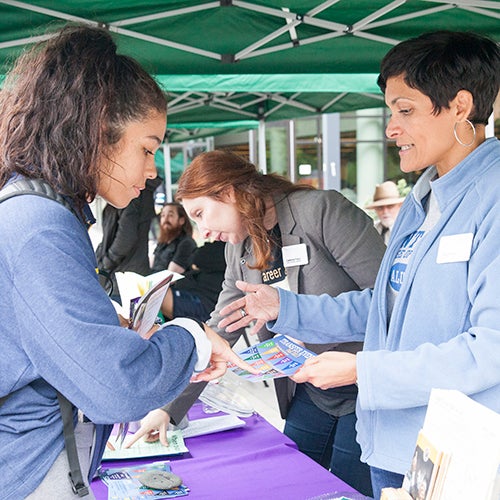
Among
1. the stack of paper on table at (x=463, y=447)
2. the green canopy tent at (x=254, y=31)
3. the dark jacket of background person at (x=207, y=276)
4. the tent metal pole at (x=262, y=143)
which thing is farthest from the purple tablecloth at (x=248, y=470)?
the tent metal pole at (x=262, y=143)

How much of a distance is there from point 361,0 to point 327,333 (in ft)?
6.61

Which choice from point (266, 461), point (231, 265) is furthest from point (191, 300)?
point (266, 461)

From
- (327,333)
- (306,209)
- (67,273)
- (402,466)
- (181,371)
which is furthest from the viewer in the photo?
(306,209)

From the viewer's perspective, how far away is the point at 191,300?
3.53m

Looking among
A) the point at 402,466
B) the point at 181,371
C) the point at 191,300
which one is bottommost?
the point at 191,300

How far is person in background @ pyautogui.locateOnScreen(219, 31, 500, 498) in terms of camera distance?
116 cm

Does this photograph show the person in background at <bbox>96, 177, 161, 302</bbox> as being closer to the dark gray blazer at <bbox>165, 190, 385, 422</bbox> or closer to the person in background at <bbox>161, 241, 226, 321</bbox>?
the person in background at <bbox>161, 241, 226, 321</bbox>

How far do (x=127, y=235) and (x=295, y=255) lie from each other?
10.1ft

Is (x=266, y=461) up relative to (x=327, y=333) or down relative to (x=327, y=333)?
down

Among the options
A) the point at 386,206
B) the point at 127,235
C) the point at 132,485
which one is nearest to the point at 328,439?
the point at 132,485

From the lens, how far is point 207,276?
13.0 ft

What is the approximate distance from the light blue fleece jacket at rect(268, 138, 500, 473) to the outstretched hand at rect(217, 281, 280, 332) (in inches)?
13.6

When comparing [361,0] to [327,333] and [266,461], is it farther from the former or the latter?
[266,461]

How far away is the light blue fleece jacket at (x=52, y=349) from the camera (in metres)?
0.90
